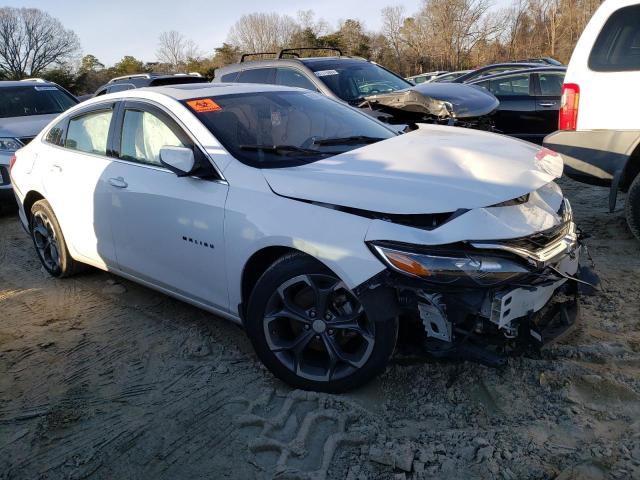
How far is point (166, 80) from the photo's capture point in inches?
492

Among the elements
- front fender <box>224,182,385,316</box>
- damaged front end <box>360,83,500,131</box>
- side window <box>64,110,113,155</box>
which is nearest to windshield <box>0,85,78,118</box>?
side window <box>64,110,113,155</box>

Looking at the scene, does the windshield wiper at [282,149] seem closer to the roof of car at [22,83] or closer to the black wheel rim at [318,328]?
the black wheel rim at [318,328]

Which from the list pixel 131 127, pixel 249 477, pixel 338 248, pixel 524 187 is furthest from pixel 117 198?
pixel 524 187

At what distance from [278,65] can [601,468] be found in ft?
22.4

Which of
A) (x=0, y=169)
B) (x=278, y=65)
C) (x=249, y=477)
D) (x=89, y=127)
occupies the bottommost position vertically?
(x=249, y=477)

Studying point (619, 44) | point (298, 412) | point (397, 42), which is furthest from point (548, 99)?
point (397, 42)

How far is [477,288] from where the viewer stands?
2.51m

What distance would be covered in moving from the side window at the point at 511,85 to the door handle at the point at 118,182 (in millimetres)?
6910

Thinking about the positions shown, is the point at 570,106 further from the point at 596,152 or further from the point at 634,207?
the point at 634,207

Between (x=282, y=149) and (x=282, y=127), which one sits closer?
(x=282, y=149)

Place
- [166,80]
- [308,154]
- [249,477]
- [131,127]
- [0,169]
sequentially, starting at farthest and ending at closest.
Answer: [166,80]
[0,169]
[131,127]
[308,154]
[249,477]

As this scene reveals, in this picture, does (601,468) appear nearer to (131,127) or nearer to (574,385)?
(574,385)

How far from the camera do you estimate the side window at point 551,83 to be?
343 inches

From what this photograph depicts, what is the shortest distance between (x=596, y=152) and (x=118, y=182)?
3.82 meters
